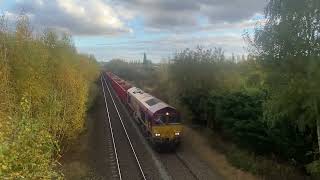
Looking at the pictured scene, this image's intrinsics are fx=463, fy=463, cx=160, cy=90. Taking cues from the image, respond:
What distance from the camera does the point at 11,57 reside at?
24.9 m

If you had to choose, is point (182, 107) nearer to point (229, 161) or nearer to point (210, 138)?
point (210, 138)

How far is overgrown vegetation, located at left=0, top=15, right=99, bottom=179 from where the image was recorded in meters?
11.3

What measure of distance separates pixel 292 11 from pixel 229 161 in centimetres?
1331

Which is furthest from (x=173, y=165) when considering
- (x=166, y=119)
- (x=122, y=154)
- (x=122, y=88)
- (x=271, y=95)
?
(x=122, y=88)

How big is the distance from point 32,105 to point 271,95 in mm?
12400

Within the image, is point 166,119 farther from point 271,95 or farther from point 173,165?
point 271,95

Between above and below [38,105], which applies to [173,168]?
below

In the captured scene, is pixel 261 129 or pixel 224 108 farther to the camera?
pixel 224 108

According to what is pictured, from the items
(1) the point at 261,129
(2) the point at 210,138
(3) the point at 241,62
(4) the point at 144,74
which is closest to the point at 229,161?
(1) the point at 261,129

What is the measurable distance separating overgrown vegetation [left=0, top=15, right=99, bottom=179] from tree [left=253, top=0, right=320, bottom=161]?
10.1 meters

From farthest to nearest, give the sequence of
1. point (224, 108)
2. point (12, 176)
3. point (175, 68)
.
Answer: point (175, 68), point (224, 108), point (12, 176)

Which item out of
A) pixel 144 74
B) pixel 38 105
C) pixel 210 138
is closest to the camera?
pixel 38 105

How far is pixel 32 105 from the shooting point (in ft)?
80.9

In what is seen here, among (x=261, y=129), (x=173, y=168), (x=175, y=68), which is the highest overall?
(x=175, y=68)
